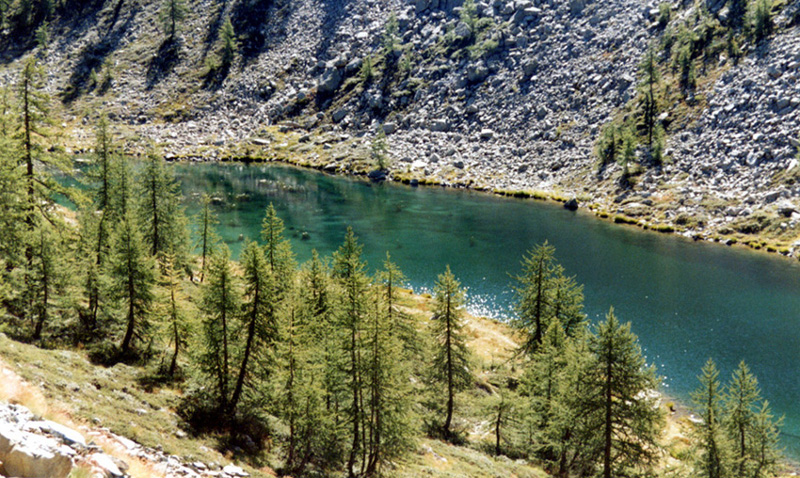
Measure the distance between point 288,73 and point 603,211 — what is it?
113609 millimetres

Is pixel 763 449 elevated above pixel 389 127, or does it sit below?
below

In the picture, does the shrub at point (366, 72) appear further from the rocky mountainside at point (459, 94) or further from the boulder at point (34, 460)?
the boulder at point (34, 460)

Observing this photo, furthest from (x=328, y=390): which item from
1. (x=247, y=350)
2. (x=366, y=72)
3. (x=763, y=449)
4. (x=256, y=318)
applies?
(x=366, y=72)

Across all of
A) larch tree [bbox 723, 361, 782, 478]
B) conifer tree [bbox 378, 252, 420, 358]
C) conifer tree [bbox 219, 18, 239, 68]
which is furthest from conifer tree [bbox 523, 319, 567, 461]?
conifer tree [bbox 219, 18, 239, 68]

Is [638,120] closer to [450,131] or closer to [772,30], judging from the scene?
[772,30]

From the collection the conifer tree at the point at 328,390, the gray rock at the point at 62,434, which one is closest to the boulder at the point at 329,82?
the conifer tree at the point at 328,390

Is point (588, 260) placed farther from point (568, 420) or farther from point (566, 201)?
point (568, 420)

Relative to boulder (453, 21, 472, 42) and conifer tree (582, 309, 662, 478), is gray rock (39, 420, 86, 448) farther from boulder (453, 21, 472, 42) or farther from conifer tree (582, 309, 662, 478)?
boulder (453, 21, 472, 42)

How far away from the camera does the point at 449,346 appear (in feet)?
125

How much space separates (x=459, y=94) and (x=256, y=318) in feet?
400

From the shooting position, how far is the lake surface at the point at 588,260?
50.3m

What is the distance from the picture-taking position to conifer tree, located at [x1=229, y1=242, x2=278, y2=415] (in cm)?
2973

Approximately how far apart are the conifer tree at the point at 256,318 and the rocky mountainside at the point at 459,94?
80.4 metres

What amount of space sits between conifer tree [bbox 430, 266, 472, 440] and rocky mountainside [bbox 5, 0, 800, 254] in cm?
6643
